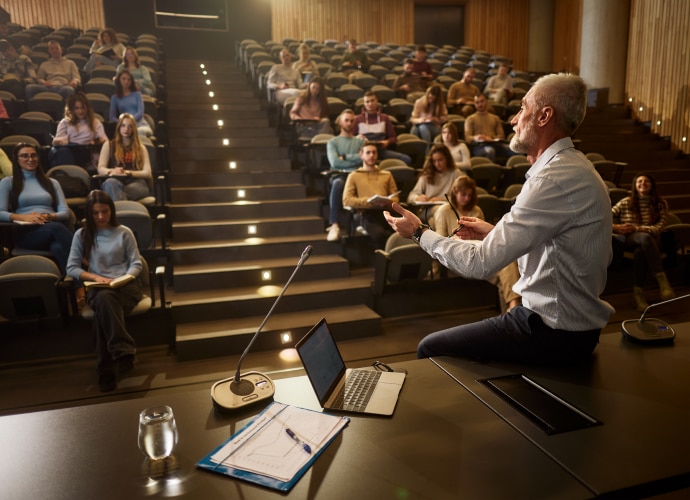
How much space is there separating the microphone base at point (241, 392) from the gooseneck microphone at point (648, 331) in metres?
1.06

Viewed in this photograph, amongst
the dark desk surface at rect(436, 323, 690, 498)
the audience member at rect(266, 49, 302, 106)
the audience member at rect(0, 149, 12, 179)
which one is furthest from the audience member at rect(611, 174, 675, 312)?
the audience member at rect(0, 149, 12, 179)

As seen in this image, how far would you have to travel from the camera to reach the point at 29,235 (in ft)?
11.3

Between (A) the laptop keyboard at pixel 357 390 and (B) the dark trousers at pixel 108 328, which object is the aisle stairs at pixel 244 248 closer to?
(B) the dark trousers at pixel 108 328

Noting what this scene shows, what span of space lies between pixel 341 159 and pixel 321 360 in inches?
136

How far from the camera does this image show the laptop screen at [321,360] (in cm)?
121

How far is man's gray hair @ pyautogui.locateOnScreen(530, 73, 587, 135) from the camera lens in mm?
1369

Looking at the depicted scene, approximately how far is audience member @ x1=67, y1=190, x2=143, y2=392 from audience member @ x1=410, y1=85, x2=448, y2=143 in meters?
3.36

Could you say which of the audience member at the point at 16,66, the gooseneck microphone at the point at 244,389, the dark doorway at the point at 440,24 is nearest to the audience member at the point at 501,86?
the dark doorway at the point at 440,24

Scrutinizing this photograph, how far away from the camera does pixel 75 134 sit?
4.41m

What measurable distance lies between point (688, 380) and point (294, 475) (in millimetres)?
1024

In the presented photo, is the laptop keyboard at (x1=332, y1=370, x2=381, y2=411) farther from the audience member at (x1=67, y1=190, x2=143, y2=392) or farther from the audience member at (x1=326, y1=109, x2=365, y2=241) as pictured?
the audience member at (x1=326, y1=109, x2=365, y2=241)

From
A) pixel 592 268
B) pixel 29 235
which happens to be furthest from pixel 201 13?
pixel 592 268

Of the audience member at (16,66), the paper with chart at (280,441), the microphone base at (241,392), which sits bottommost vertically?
the paper with chart at (280,441)

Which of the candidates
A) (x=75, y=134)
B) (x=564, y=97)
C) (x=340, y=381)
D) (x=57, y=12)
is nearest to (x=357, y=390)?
(x=340, y=381)
